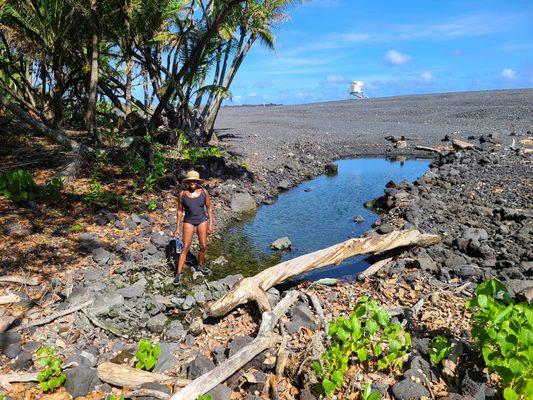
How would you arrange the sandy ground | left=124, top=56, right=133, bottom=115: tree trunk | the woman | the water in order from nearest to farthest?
1. the woman
2. the water
3. left=124, top=56, right=133, bottom=115: tree trunk
4. the sandy ground

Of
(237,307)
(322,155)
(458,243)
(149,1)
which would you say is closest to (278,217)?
(458,243)

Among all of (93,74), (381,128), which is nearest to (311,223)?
(93,74)

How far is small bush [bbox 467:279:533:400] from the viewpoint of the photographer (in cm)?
340

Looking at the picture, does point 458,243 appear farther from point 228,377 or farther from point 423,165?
point 423,165

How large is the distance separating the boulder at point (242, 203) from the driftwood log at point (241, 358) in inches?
254

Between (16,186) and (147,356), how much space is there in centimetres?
605

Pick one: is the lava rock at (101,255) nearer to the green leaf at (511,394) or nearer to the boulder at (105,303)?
the boulder at (105,303)

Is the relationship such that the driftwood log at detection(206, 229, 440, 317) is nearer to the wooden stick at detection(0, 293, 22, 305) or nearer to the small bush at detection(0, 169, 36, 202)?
the wooden stick at detection(0, 293, 22, 305)

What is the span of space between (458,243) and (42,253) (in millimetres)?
7944

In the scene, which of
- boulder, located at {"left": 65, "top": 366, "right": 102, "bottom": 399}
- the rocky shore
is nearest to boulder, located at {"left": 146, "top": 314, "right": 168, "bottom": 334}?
the rocky shore

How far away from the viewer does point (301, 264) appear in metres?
7.34

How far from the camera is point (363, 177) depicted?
750 inches

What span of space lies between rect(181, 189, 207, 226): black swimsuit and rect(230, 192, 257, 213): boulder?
14.3 ft

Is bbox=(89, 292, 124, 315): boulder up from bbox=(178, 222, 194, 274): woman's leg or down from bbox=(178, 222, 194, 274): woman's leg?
down
